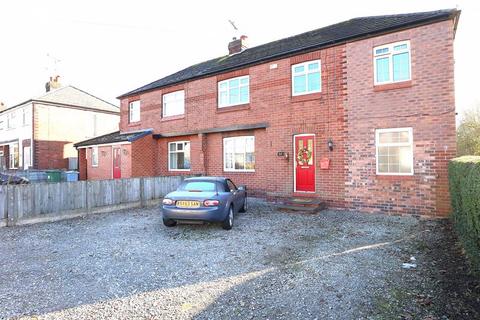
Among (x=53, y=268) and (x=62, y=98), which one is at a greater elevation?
(x=62, y=98)

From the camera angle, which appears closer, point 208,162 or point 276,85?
point 276,85

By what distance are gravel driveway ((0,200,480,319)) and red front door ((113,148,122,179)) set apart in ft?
29.8

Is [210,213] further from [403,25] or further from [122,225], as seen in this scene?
[403,25]

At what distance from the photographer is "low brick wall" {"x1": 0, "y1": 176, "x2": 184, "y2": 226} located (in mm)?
8141

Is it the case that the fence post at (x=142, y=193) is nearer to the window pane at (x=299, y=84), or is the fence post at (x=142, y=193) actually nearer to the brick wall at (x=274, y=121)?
the brick wall at (x=274, y=121)

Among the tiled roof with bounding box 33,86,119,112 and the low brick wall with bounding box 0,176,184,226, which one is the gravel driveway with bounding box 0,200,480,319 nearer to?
the low brick wall with bounding box 0,176,184,226

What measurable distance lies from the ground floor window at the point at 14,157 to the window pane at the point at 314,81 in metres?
27.9

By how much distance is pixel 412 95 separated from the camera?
902 centimetres

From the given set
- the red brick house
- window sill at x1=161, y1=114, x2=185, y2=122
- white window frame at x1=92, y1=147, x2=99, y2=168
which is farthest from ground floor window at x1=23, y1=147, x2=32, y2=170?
window sill at x1=161, y1=114, x2=185, y2=122

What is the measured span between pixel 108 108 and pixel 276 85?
22.1 meters

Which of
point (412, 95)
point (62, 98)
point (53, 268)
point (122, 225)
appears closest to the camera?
point (53, 268)

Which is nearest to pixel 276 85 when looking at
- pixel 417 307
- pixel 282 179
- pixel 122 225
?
pixel 282 179

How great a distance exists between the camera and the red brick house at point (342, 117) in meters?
8.71

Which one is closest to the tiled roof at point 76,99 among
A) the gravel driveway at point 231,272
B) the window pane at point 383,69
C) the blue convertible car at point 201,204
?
the gravel driveway at point 231,272
